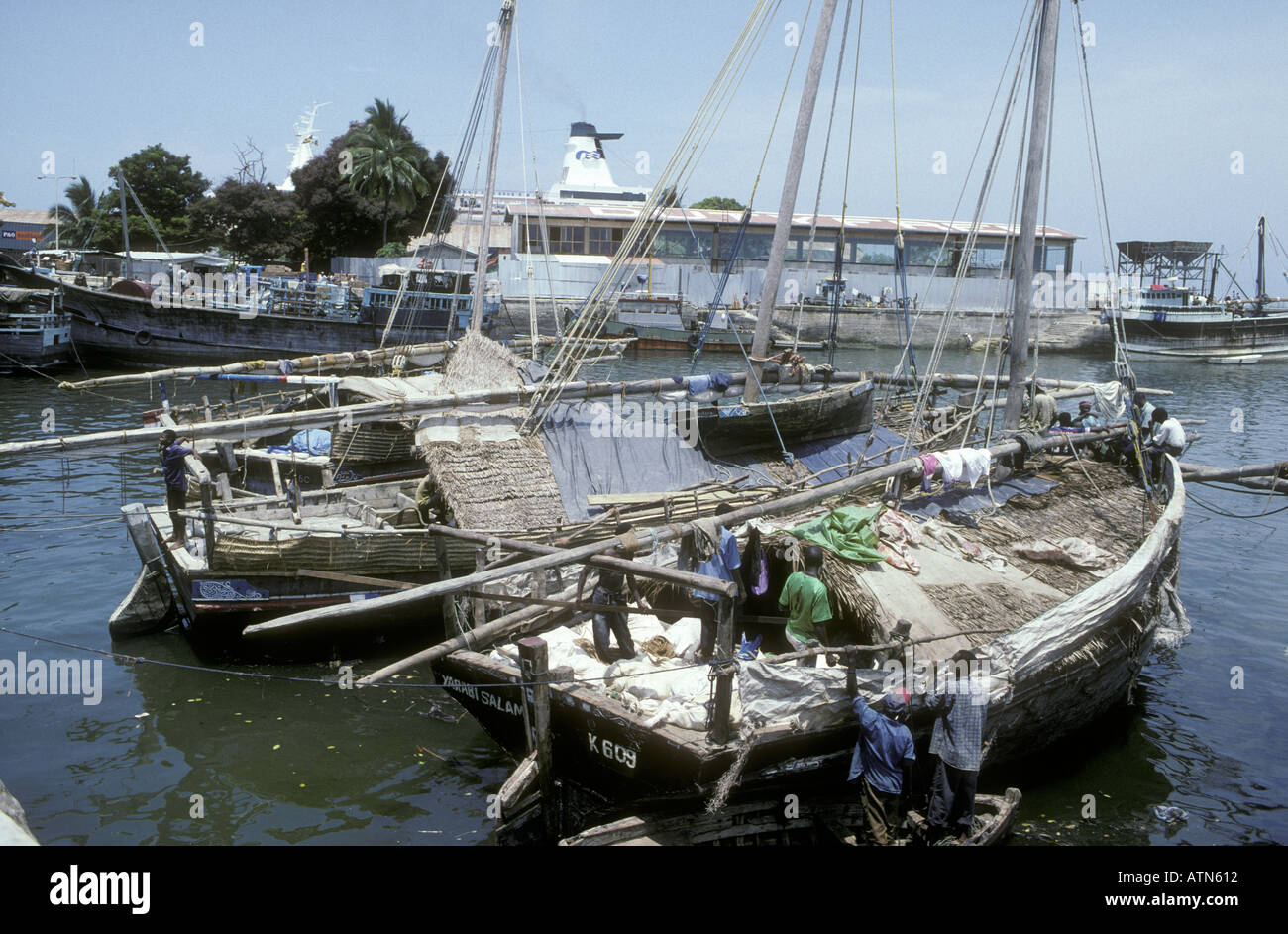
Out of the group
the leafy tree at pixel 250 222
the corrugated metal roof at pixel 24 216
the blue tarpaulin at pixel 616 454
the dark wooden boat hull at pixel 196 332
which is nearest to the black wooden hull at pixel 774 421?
the blue tarpaulin at pixel 616 454

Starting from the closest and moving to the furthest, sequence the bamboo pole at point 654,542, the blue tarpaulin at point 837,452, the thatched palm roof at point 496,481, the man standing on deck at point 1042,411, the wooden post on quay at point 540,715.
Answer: the bamboo pole at point 654,542, the wooden post on quay at point 540,715, the thatched palm roof at point 496,481, the man standing on deck at point 1042,411, the blue tarpaulin at point 837,452

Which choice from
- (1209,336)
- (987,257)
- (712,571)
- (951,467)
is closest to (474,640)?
(712,571)

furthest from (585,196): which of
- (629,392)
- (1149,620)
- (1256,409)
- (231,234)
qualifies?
(1149,620)

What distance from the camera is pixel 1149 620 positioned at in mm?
12094

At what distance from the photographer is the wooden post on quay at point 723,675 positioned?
7.67 meters

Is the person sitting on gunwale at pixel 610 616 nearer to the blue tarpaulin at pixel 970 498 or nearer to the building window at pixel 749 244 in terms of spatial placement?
the blue tarpaulin at pixel 970 498

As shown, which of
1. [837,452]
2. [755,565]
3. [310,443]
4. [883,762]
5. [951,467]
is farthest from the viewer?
[310,443]

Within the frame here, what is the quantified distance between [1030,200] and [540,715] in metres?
12.0

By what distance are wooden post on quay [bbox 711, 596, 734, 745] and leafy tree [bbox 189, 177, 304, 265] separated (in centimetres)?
6069

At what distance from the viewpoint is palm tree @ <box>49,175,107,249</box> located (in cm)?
6619

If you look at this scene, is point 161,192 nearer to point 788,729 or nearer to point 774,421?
point 774,421

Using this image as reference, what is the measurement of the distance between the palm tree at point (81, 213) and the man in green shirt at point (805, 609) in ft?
224

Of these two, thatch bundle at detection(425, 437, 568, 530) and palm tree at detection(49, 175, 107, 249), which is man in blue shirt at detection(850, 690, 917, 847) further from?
palm tree at detection(49, 175, 107, 249)

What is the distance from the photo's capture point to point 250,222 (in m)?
60.4
